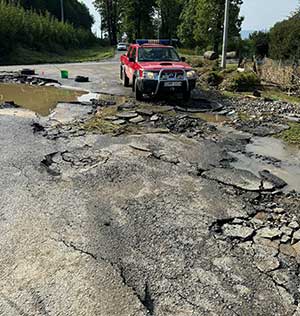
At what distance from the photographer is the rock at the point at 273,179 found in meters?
5.96

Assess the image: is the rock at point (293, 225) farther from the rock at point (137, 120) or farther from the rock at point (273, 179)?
the rock at point (137, 120)

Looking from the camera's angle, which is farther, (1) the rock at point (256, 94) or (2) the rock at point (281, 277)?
(1) the rock at point (256, 94)

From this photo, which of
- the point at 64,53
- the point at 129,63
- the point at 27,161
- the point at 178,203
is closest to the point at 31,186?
the point at 27,161

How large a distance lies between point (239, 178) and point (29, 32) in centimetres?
3754

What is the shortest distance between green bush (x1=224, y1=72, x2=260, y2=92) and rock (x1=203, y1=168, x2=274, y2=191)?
29.2 feet

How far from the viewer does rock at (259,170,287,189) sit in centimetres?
596

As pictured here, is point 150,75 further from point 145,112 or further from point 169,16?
point 169,16

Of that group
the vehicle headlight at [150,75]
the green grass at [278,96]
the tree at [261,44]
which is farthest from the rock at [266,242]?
the tree at [261,44]

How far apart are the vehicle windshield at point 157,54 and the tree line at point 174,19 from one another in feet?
58.1

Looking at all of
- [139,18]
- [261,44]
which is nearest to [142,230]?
[261,44]

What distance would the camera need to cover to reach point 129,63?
543 inches

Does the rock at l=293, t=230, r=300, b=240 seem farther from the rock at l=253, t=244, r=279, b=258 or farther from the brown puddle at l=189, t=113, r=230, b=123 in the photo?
the brown puddle at l=189, t=113, r=230, b=123

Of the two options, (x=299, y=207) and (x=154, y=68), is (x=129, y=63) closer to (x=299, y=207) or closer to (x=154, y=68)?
(x=154, y=68)

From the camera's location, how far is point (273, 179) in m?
6.16
